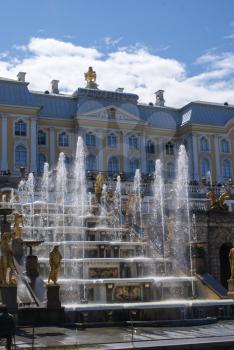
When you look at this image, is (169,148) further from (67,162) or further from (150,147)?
(67,162)

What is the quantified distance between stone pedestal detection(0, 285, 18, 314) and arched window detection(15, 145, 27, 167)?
1497 inches

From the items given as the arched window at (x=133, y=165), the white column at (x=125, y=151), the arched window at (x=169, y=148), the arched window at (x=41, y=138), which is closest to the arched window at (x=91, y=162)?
the white column at (x=125, y=151)

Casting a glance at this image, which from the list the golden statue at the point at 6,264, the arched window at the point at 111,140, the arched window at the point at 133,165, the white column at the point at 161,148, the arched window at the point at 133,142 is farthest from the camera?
the white column at the point at 161,148

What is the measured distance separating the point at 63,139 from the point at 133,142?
7.57 metres

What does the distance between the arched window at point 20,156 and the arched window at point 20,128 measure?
127 cm

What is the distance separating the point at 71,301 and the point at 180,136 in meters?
45.4

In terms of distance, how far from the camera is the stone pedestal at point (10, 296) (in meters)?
16.5

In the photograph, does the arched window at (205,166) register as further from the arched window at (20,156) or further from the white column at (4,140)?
the white column at (4,140)

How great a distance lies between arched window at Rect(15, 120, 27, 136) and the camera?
54.9 meters

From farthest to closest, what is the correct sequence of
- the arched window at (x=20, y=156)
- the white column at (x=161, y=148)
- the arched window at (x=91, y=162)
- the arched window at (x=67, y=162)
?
1. the white column at (x=161, y=148)
2. the arched window at (x=91, y=162)
3. the arched window at (x=67, y=162)
4. the arched window at (x=20, y=156)

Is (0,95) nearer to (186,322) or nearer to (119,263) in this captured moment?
(119,263)

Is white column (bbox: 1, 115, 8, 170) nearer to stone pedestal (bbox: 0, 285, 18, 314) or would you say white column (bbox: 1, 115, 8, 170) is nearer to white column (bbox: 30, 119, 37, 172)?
white column (bbox: 30, 119, 37, 172)

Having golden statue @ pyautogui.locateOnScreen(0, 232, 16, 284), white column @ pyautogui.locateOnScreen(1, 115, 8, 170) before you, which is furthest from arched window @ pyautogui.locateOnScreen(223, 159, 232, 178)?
golden statue @ pyautogui.locateOnScreen(0, 232, 16, 284)

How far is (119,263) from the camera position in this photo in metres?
24.3
